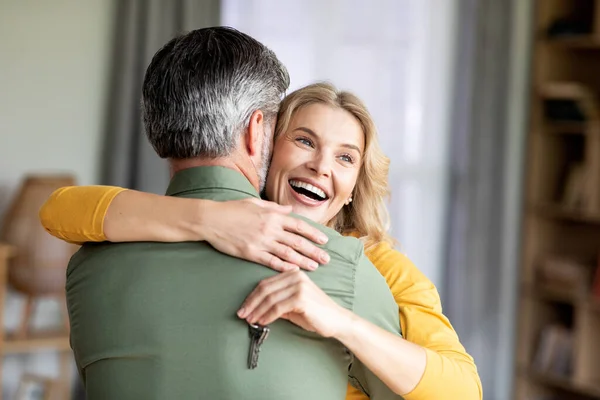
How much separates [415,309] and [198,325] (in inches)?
19.3

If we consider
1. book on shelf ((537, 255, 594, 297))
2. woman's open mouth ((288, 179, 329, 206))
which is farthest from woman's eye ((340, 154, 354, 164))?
book on shelf ((537, 255, 594, 297))

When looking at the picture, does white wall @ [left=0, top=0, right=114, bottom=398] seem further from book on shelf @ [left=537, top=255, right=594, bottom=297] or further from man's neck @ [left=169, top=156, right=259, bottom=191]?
man's neck @ [left=169, top=156, right=259, bottom=191]

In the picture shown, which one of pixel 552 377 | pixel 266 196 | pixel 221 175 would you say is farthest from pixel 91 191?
pixel 552 377

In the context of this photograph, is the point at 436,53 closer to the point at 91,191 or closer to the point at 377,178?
the point at 377,178

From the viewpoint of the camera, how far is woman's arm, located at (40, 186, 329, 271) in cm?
128

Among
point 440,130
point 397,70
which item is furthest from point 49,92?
point 440,130

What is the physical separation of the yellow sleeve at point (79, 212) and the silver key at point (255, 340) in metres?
0.31

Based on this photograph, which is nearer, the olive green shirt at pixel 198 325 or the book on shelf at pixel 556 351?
the olive green shirt at pixel 198 325

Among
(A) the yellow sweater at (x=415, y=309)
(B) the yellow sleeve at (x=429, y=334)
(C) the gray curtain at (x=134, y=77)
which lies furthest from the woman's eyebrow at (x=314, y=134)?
(C) the gray curtain at (x=134, y=77)

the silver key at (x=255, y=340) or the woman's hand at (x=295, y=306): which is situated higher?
the woman's hand at (x=295, y=306)

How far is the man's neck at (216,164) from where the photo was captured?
4.49 feet

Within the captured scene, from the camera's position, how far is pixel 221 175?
136cm

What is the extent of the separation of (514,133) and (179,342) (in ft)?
14.6

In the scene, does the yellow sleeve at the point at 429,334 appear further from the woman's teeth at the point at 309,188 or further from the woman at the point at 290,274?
the woman's teeth at the point at 309,188
